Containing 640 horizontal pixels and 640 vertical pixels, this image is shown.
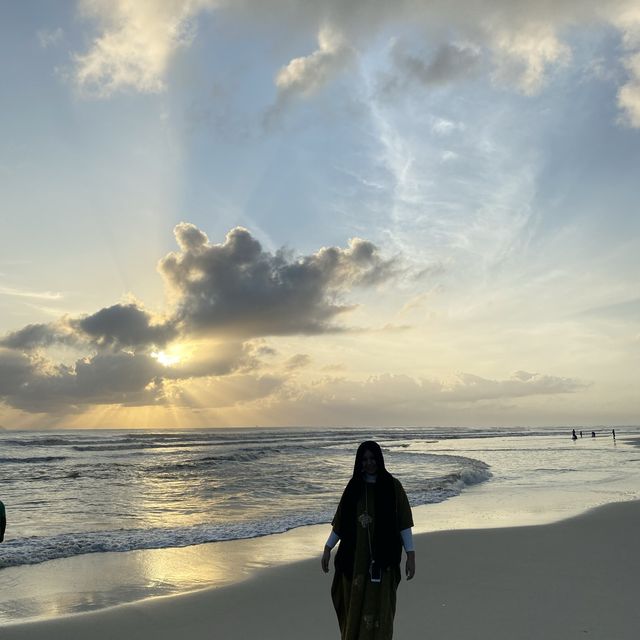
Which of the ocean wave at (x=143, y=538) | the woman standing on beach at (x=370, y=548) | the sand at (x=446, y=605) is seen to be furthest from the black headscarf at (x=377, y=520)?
the ocean wave at (x=143, y=538)

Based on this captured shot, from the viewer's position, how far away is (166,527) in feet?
42.5

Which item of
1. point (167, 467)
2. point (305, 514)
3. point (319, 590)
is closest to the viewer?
point (319, 590)

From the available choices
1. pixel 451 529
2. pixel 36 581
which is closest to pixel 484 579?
pixel 451 529

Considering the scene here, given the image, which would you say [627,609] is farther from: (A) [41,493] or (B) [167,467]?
(B) [167,467]

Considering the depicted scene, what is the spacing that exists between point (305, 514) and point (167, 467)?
18834mm

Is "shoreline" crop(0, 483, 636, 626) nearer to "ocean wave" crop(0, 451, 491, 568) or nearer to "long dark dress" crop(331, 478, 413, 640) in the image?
"ocean wave" crop(0, 451, 491, 568)

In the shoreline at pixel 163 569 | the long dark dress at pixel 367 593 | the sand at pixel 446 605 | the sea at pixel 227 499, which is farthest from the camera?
the sea at pixel 227 499

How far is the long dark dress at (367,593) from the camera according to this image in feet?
14.4

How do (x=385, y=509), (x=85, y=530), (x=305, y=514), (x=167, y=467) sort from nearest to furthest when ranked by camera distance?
1. (x=385, y=509)
2. (x=85, y=530)
3. (x=305, y=514)
4. (x=167, y=467)

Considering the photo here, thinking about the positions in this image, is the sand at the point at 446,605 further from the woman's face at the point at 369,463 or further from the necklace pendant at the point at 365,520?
the woman's face at the point at 369,463

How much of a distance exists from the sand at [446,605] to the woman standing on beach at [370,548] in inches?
63.7

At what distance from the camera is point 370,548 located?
4480 mm

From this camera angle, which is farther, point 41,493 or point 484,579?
point 41,493

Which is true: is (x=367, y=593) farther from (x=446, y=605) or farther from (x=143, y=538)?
(x=143, y=538)
